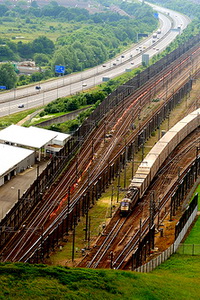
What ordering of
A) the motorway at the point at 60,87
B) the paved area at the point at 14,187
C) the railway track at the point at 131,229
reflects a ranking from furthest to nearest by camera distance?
1. the motorway at the point at 60,87
2. the paved area at the point at 14,187
3. the railway track at the point at 131,229

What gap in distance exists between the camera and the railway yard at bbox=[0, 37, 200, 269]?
61.1 meters

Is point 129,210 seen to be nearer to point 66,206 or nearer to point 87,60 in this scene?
point 66,206

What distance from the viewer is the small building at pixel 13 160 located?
82062mm

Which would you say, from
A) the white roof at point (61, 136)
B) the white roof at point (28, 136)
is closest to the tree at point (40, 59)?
the white roof at point (61, 136)

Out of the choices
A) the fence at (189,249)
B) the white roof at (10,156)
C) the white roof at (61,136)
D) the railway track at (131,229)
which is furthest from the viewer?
the white roof at (61,136)

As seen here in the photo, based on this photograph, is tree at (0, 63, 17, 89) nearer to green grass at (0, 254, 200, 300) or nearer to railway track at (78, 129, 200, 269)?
railway track at (78, 129, 200, 269)

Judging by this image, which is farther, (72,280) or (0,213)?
(0,213)

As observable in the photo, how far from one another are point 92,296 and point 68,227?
2179 cm

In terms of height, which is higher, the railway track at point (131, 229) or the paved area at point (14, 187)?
the railway track at point (131, 229)

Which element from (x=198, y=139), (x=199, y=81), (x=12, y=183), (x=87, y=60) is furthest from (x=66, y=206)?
(x=87, y=60)

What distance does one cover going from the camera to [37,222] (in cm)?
6844

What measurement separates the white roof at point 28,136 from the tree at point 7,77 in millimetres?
48414

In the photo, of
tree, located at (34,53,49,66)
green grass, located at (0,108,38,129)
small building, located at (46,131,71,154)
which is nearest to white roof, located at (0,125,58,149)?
small building, located at (46,131,71,154)

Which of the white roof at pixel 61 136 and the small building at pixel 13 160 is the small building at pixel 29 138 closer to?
the white roof at pixel 61 136
